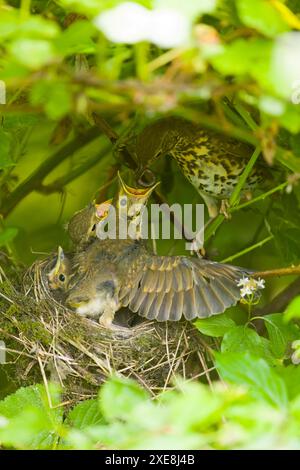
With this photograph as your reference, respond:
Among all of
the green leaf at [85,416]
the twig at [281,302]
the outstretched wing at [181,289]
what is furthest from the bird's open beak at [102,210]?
the green leaf at [85,416]

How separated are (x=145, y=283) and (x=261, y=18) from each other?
177 centimetres

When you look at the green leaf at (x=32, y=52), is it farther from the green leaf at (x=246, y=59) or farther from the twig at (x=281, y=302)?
the twig at (x=281, y=302)

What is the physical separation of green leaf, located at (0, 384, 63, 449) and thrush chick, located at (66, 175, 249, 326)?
0.59 meters

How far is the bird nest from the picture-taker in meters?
3.04

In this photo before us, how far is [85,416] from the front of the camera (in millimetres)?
2504

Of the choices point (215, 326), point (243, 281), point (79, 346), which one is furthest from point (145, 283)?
point (215, 326)

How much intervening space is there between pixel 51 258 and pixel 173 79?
1958 millimetres

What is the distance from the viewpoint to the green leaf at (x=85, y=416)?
2.49 meters

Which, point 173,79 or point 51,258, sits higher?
point 173,79

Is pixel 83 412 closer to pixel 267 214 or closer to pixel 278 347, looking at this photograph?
pixel 278 347

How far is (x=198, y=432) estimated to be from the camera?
158cm

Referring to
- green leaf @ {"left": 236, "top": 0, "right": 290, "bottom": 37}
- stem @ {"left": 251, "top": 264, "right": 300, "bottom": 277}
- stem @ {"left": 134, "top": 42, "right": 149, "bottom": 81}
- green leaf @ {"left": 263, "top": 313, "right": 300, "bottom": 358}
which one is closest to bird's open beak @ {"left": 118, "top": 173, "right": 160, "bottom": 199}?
stem @ {"left": 251, "top": 264, "right": 300, "bottom": 277}

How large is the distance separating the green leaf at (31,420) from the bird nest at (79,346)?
0.32 metres
